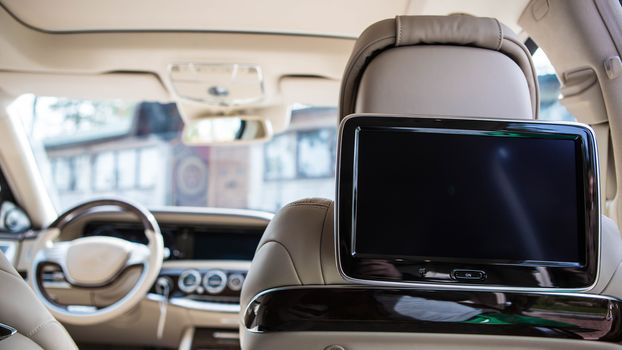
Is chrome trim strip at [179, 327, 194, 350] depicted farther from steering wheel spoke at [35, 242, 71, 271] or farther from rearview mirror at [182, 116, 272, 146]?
rearview mirror at [182, 116, 272, 146]

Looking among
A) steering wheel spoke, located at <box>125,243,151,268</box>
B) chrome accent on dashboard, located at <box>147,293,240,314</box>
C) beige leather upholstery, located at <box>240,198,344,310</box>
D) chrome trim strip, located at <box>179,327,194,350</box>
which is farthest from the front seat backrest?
chrome trim strip, located at <box>179,327,194,350</box>

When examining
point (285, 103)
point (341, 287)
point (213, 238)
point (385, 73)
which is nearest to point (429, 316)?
point (341, 287)

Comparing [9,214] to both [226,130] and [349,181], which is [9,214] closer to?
[226,130]

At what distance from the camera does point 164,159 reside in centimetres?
550

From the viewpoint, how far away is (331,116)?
4.27m

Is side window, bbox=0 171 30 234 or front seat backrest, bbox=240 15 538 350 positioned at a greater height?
front seat backrest, bbox=240 15 538 350

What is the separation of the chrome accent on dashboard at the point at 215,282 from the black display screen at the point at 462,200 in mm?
2524

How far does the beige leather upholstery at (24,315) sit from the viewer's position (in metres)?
1.33

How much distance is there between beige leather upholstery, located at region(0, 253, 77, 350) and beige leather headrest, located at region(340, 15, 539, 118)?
2.85 ft

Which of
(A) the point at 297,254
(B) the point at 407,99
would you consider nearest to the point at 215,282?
(A) the point at 297,254

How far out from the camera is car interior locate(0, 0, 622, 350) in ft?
3.98

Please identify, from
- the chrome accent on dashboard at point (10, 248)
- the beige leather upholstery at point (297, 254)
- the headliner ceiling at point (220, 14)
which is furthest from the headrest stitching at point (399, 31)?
the chrome accent on dashboard at point (10, 248)

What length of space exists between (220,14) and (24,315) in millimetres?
1787

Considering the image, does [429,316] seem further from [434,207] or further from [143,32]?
[143,32]
